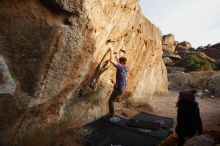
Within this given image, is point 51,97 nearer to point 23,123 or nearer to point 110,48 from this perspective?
point 23,123

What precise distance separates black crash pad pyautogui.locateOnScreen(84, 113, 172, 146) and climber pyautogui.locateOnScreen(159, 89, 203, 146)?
93 centimetres

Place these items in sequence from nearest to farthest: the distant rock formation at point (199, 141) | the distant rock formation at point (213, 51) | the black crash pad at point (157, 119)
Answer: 1. the distant rock formation at point (199, 141)
2. the black crash pad at point (157, 119)
3. the distant rock formation at point (213, 51)

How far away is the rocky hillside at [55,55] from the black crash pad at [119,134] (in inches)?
21.0

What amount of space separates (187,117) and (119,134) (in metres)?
2.22

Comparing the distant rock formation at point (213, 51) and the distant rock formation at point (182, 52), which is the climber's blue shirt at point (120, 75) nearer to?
the distant rock formation at point (182, 52)

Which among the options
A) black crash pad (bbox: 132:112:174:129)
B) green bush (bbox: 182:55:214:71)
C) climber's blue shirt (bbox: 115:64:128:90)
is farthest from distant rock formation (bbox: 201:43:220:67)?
climber's blue shirt (bbox: 115:64:128:90)

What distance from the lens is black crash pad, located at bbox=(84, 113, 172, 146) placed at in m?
8.00

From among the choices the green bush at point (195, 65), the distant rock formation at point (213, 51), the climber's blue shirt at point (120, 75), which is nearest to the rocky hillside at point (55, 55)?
the climber's blue shirt at point (120, 75)

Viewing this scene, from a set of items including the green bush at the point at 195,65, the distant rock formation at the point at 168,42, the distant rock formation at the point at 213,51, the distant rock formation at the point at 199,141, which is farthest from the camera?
the distant rock formation at the point at 168,42

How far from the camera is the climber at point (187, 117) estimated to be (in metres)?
7.12

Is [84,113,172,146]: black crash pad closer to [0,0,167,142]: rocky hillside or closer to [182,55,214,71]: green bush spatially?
[0,0,167,142]: rocky hillside

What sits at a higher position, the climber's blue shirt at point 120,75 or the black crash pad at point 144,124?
the climber's blue shirt at point 120,75

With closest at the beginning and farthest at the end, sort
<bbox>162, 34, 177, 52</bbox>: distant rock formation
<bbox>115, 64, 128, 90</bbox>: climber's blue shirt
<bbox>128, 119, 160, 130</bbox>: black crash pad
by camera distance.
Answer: <bbox>128, 119, 160, 130</bbox>: black crash pad → <bbox>115, 64, 128, 90</bbox>: climber's blue shirt → <bbox>162, 34, 177, 52</bbox>: distant rock formation

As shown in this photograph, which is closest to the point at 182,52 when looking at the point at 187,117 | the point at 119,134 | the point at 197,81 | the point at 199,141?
the point at 197,81
